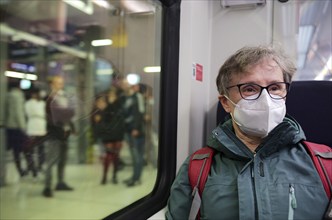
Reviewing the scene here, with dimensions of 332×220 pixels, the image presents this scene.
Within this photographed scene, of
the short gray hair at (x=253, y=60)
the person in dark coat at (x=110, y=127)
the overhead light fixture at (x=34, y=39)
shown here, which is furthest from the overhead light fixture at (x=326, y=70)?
the overhead light fixture at (x=34, y=39)

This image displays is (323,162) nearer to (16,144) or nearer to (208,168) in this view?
(208,168)

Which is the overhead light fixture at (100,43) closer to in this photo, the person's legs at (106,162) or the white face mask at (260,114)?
the person's legs at (106,162)

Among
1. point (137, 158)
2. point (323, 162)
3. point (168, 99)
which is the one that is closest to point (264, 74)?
point (323, 162)

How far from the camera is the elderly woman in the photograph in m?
0.99

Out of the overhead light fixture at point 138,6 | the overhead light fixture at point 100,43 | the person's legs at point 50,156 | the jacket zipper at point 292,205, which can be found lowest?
the person's legs at point 50,156

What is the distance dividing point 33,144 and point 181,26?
1351 mm

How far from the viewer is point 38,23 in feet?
7.98

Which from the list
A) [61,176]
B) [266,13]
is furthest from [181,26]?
[61,176]

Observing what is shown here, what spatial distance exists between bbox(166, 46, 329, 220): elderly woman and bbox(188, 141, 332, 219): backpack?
0.02 meters

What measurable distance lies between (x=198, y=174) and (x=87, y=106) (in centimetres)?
159

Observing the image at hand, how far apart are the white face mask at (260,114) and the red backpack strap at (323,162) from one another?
15cm

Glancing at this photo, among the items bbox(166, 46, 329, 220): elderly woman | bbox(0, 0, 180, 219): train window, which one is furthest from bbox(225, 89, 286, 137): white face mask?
bbox(0, 0, 180, 219): train window

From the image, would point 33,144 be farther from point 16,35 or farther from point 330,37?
point 330,37

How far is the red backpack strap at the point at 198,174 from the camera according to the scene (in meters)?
1.09
